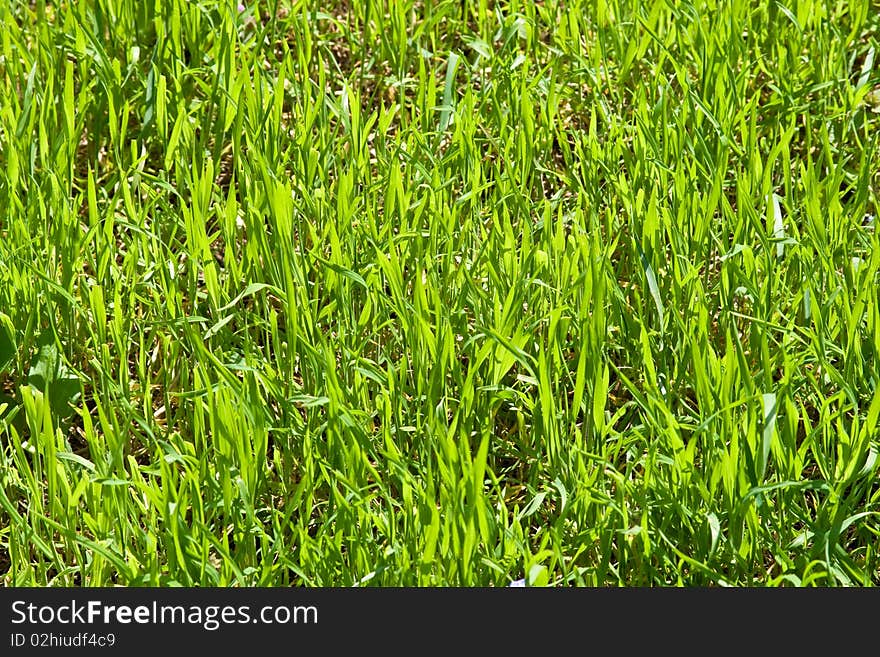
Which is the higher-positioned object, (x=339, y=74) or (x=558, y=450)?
(x=339, y=74)

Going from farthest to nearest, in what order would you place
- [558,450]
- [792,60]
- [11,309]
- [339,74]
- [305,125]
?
[339,74]
[792,60]
[305,125]
[11,309]
[558,450]

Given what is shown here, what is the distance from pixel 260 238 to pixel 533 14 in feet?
3.67

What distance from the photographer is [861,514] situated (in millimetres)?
1923

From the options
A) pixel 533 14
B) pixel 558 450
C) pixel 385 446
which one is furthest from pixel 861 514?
pixel 533 14

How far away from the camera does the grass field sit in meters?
1.93

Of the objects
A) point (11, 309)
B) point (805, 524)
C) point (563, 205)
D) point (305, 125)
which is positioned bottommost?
point (805, 524)

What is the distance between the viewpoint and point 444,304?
7.63 ft

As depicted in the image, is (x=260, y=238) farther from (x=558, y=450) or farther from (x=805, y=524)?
(x=805, y=524)

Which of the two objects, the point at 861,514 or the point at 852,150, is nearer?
the point at 861,514

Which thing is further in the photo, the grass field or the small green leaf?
the small green leaf

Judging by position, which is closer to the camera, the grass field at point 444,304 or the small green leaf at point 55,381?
the grass field at point 444,304

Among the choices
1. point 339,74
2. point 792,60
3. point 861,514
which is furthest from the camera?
point 339,74

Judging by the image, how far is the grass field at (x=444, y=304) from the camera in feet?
6.34

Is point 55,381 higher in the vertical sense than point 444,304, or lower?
lower
